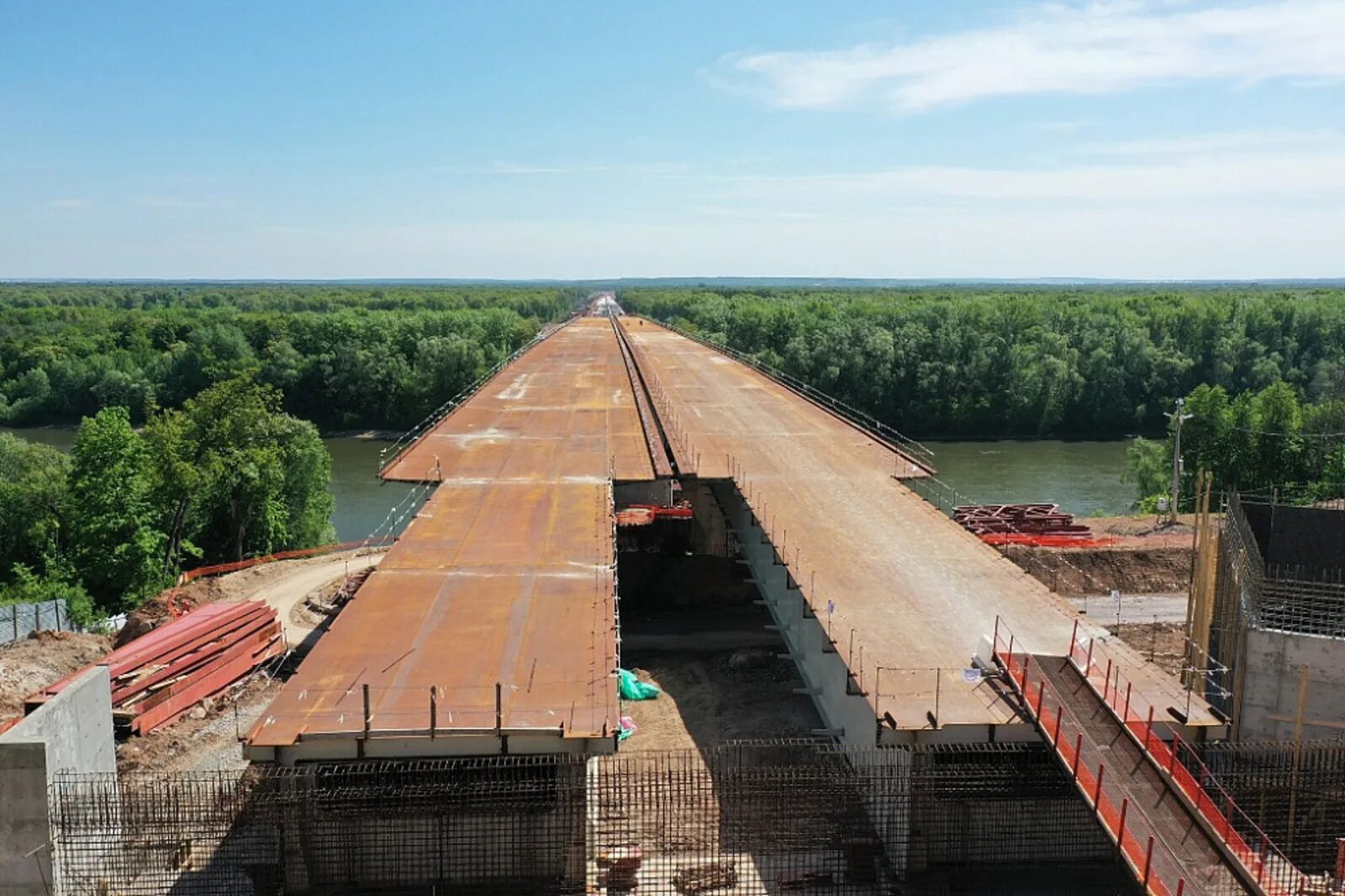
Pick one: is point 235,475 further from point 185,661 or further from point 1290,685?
point 1290,685

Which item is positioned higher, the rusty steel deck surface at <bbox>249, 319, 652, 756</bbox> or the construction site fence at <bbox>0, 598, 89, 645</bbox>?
the rusty steel deck surface at <bbox>249, 319, 652, 756</bbox>

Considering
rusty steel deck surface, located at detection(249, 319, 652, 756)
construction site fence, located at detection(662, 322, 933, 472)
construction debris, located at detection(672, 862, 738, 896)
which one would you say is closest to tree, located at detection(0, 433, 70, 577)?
rusty steel deck surface, located at detection(249, 319, 652, 756)

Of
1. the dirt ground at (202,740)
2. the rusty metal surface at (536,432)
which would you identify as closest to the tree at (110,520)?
the rusty metal surface at (536,432)

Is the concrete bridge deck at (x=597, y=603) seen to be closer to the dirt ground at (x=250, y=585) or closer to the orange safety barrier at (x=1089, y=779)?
the orange safety barrier at (x=1089, y=779)

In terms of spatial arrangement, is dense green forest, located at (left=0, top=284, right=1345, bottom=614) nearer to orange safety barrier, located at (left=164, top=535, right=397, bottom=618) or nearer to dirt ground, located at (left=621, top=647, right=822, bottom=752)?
orange safety barrier, located at (left=164, top=535, right=397, bottom=618)

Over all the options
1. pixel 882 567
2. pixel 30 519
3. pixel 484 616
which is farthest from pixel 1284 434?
pixel 30 519

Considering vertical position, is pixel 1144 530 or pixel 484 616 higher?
pixel 484 616

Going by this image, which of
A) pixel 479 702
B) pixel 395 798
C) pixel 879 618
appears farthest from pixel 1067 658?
pixel 395 798
